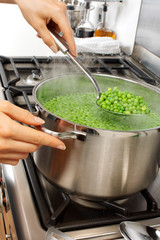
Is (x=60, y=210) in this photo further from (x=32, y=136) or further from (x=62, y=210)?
(x=32, y=136)

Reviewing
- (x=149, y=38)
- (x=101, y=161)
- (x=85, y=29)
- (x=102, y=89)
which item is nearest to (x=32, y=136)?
(x=101, y=161)

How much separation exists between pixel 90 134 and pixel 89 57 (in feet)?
3.03

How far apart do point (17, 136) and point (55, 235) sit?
20 cm

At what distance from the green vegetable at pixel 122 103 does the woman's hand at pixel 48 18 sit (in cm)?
18

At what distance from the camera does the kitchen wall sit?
1.55 meters

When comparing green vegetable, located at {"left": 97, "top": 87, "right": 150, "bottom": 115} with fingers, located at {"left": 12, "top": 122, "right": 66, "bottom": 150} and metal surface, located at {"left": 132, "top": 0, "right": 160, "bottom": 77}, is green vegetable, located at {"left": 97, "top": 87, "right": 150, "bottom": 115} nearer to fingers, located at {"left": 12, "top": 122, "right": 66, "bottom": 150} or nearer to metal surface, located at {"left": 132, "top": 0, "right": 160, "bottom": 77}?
fingers, located at {"left": 12, "top": 122, "right": 66, "bottom": 150}

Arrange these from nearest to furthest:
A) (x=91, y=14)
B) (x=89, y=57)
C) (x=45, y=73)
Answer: (x=45, y=73), (x=89, y=57), (x=91, y=14)

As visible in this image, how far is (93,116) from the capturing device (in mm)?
736

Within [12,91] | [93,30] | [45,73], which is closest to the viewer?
[12,91]

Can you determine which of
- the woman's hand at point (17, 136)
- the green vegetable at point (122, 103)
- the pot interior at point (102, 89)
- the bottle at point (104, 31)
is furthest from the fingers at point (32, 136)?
the bottle at point (104, 31)

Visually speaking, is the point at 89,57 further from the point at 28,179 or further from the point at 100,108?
the point at 28,179

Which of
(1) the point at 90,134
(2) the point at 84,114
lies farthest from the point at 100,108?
(1) the point at 90,134

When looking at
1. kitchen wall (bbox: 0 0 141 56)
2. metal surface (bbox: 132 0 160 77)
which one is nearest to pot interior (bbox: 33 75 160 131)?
metal surface (bbox: 132 0 160 77)

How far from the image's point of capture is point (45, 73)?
118 centimetres
